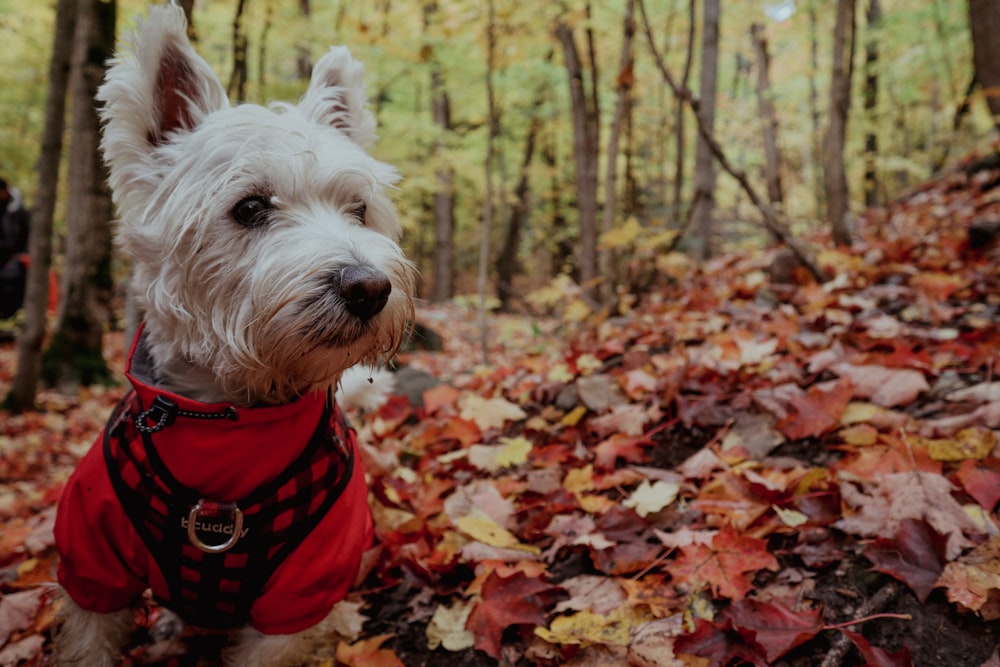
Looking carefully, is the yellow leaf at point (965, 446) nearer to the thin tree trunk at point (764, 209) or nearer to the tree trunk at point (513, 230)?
the thin tree trunk at point (764, 209)

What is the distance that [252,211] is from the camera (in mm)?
1982

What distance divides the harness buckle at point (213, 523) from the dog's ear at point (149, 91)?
118 cm

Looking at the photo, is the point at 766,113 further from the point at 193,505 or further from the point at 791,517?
the point at 193,505

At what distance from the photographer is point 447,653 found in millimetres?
2088

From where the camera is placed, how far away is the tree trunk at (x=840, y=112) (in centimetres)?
632

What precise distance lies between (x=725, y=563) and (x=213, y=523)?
173 cm

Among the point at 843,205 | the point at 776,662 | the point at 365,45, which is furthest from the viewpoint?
the point at 365,45

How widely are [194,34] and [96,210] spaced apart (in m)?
2.23

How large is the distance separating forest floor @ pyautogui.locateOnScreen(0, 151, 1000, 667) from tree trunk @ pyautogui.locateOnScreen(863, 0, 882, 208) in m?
12.5

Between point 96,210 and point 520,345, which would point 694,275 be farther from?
point 96,210

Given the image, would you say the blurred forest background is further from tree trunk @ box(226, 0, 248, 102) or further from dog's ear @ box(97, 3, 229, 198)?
dog's ear @ box(97, 3, 229, 198)

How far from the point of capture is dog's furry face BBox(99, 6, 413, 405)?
1796mm

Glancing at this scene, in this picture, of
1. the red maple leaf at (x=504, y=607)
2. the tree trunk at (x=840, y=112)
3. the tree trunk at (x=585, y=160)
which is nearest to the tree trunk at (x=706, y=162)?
the tree trunk at (x=840, y=112)

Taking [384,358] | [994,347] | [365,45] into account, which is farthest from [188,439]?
[365,45]
